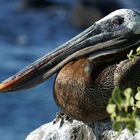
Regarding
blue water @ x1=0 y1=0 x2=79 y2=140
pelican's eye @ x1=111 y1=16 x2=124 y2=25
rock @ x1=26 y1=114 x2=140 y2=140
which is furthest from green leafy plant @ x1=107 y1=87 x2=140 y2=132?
blue water @ x1=0 y1=0 x2=79 y2=140

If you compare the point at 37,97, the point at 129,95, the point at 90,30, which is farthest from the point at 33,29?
the point at 129,95

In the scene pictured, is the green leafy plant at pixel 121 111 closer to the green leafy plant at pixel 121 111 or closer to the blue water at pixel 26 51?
the green leafy plant at pixel 121 111

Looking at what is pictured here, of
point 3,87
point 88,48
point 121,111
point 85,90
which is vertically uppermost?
point 88,48

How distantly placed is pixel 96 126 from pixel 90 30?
3.18 ft

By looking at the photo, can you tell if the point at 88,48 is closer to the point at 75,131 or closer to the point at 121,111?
the point at 75,131

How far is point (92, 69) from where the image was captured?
7742 mm

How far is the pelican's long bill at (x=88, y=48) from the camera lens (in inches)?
315

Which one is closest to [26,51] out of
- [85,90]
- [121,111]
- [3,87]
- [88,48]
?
[88,48]

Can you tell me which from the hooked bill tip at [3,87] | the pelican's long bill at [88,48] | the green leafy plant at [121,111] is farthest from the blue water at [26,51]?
the green leafy plant at [121,111]

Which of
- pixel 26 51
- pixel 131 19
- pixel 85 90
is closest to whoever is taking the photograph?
pixel 85 90

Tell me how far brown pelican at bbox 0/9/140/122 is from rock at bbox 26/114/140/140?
206 mm

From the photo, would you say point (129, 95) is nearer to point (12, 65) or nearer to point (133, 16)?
point (133, 16)

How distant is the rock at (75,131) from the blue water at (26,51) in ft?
37.4

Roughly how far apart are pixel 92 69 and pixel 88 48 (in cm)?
41
